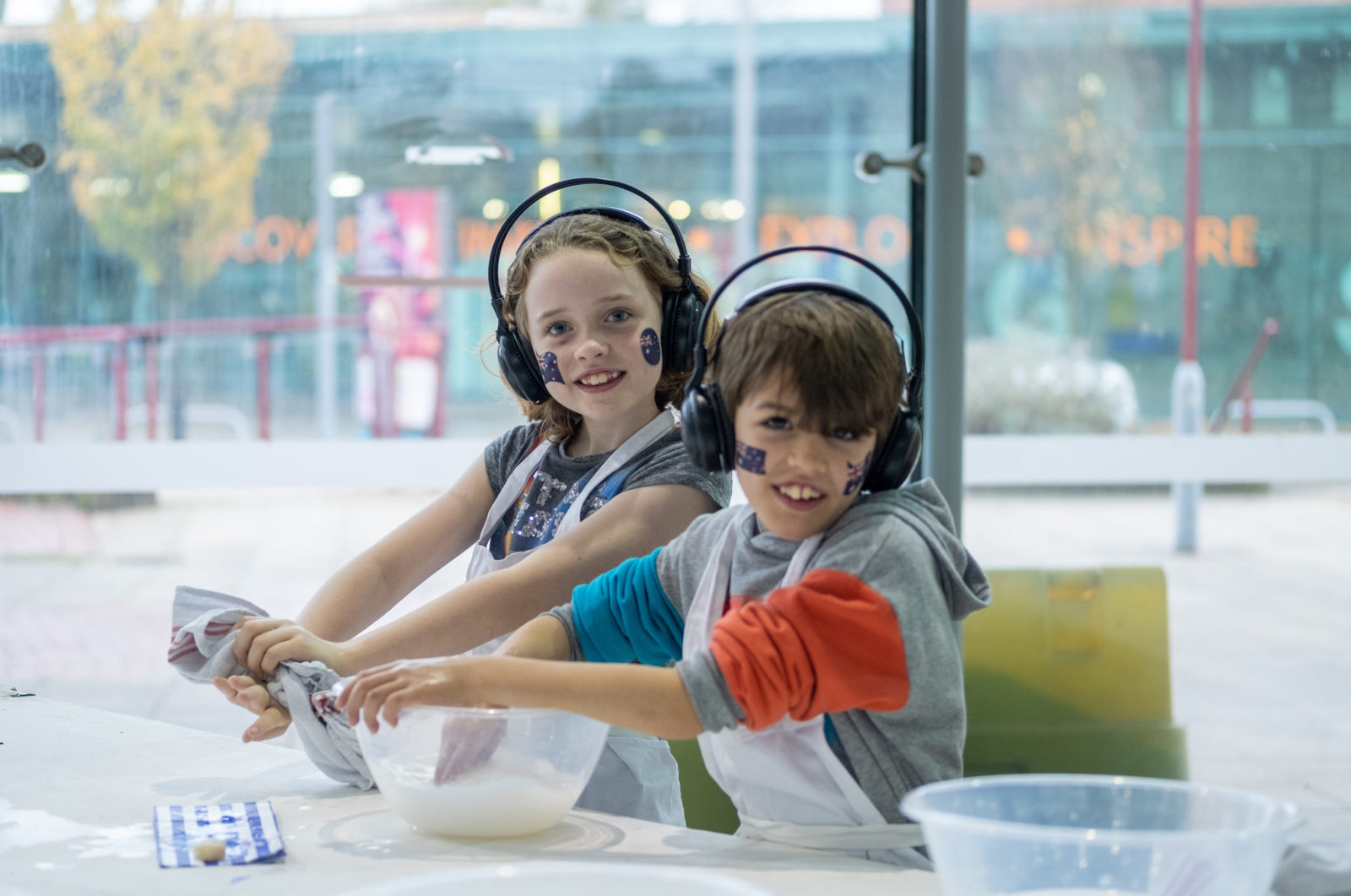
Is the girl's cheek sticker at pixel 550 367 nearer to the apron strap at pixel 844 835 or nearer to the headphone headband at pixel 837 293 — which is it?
the headphone headband at pixel 837 293

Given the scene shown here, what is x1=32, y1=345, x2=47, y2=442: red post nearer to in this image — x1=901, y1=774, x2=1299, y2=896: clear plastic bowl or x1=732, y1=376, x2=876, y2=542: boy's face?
x1=732, y1=376, x2=876, y2=542: boy's face

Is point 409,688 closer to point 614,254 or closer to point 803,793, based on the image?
point 803,793

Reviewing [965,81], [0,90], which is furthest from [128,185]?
[965,81]

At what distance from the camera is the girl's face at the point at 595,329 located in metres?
1.59

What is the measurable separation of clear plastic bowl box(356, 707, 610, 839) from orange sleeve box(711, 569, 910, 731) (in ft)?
0.60

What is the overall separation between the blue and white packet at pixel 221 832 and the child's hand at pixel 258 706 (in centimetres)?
8

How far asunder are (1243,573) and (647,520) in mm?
3032

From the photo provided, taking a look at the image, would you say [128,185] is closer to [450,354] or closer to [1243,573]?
[450,354]

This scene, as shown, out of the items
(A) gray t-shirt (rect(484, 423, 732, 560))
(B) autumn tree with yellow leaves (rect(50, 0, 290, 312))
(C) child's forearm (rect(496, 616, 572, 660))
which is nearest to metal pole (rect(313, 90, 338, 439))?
(B) autumn tree with yellow leaves (rect(50, 0, 290, 312))

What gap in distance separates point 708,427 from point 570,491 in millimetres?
505

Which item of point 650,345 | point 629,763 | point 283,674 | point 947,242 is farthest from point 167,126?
point 629,763

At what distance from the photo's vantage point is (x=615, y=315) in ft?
5.28

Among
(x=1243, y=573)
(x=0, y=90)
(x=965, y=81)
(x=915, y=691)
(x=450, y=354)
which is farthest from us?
(x=1243, y=573)

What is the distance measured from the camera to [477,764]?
1162 mm
